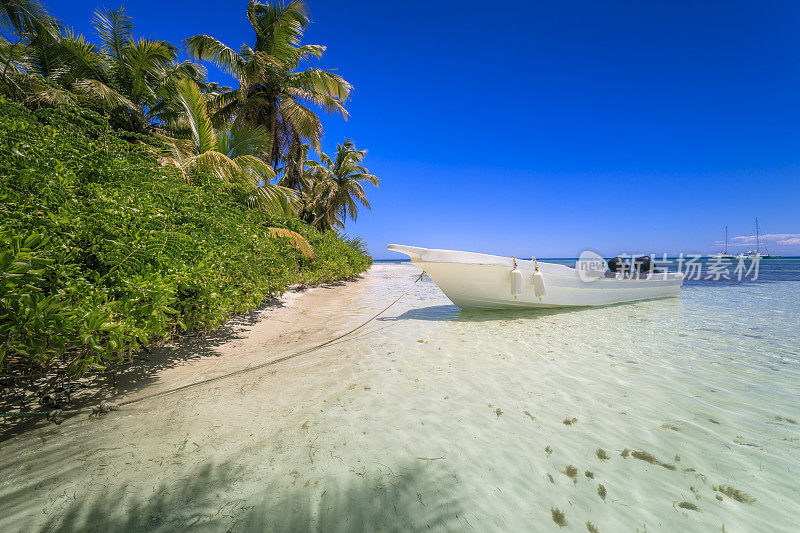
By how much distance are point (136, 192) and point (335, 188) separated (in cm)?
1935

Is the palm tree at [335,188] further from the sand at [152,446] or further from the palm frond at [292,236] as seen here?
the sand at [152,446]

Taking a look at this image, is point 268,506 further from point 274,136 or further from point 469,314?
point 274,136

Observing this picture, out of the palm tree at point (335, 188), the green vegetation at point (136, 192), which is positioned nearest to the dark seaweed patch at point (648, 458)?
the green vegetation at point (136, 192)

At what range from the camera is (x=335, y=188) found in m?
21.5

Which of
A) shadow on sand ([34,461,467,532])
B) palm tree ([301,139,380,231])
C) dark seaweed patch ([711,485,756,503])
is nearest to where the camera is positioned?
shadow on sand ([34,461,467,532])

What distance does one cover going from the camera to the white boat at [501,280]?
645 cm

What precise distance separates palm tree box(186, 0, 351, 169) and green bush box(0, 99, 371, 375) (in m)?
10.9

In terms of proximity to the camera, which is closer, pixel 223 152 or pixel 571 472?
pixel 571 472

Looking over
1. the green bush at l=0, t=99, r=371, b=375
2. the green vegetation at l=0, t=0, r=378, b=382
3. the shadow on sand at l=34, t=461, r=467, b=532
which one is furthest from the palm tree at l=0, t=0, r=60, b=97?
the shadow on sand at l=34, t=461, r=467, b=532

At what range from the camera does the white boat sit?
6.45 metres

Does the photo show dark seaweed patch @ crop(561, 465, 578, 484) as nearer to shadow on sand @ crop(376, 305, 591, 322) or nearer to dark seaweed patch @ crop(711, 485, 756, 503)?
dark seaweed patch @ crop(711, 485, 756, 503)

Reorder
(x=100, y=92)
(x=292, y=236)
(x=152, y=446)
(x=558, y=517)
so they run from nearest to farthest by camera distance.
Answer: (x=558, y=517), (x=152, y=446), (x=292, y=236), (x=100, y=92)

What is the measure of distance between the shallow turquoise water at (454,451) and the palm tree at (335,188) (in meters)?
19.3

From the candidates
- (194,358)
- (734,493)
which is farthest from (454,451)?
(194,358)
